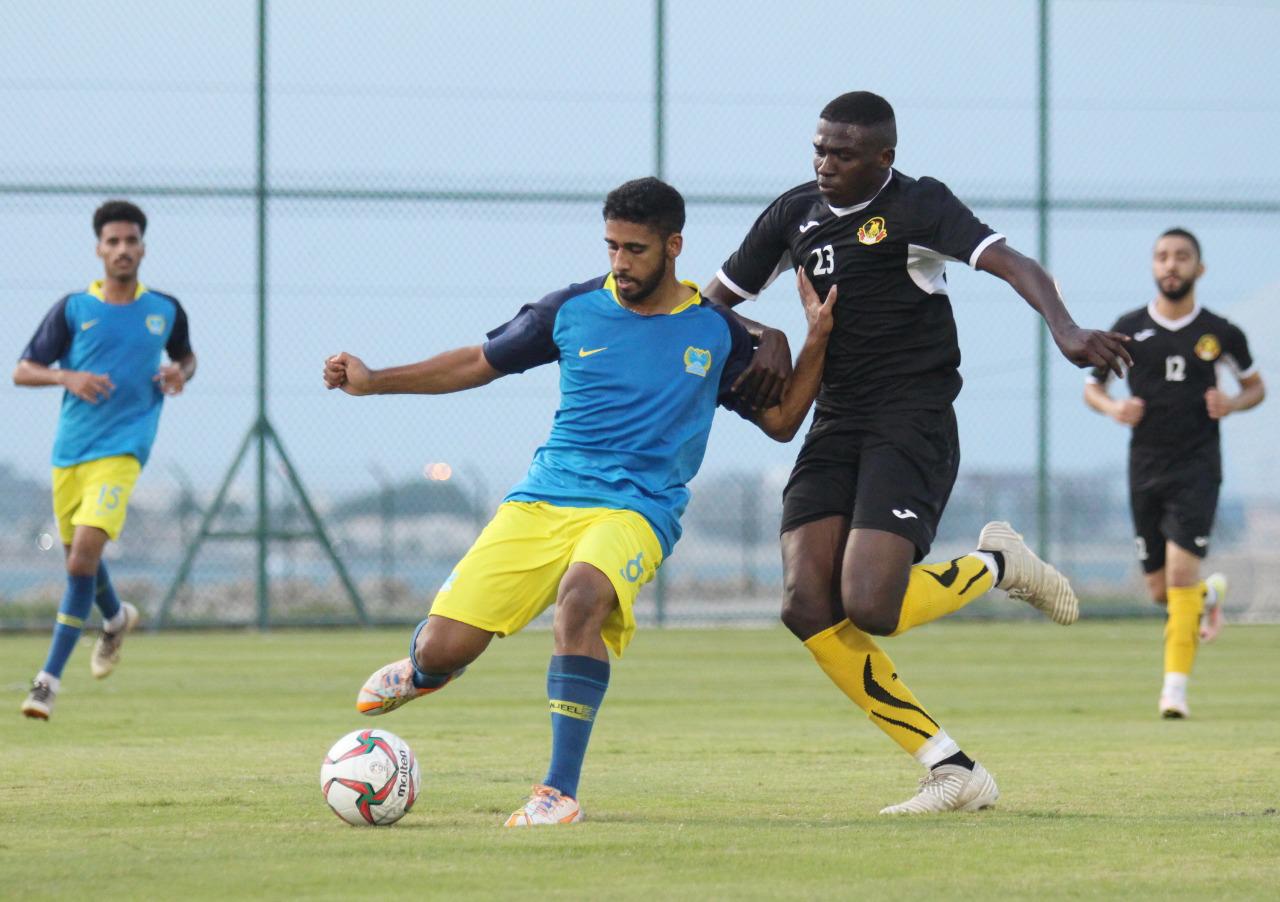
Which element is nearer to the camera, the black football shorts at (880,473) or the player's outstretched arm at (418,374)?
the player's outstretched arm at (418,374)

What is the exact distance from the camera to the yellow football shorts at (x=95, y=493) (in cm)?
983

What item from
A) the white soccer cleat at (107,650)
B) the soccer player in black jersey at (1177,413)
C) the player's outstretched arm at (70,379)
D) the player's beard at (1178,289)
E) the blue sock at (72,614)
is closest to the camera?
the blue sock at (72,614)

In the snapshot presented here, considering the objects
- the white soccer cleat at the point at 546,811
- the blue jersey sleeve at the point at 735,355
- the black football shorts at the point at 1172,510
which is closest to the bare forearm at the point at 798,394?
the blue jersey sleeve at the point at 735,355

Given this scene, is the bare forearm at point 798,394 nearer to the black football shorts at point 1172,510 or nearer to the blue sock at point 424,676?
the blue sock at point 424,676

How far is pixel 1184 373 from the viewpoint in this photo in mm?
10406

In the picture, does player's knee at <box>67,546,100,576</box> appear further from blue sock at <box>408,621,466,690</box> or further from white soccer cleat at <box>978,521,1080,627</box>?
white soccer cleat at <box>978,521,1080,627</box>

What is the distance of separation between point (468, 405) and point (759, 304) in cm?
276

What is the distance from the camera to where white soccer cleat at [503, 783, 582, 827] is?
528cm

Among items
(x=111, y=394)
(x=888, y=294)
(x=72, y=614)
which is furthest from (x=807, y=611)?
(x=111, y=394)

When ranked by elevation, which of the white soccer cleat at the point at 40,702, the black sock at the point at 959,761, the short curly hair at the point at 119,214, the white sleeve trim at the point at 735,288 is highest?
the short curly hair at the point at 119,214

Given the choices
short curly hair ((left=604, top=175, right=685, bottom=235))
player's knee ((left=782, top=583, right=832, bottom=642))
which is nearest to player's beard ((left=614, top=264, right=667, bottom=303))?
short curly hair ((left=604, top=175, right=685, bottom=235))

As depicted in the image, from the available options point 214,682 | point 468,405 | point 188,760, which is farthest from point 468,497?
point 188,760

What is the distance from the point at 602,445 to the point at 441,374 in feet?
Result: 1.76

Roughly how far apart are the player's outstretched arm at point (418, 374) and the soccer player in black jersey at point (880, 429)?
0.82 meters
